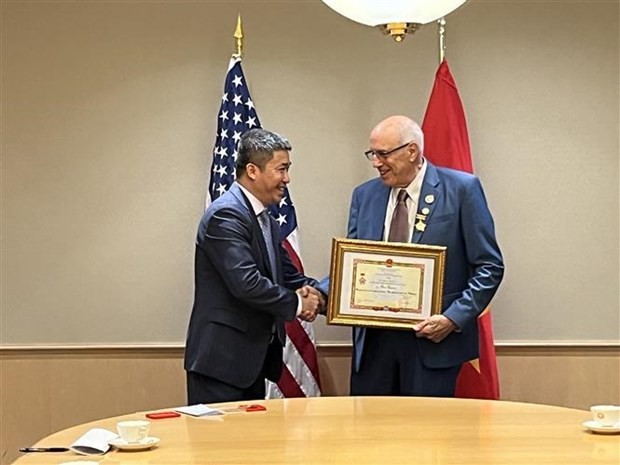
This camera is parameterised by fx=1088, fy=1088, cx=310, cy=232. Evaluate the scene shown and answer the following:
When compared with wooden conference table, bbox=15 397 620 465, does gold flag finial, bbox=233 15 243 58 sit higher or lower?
higher

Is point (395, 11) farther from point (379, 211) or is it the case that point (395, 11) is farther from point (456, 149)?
point (456, 149)

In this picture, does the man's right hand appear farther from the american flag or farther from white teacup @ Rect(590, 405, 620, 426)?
white teacup @ Rect(590, 405, 620, 426)

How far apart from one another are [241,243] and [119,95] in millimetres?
1329

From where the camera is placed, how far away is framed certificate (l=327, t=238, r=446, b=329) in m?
4.15

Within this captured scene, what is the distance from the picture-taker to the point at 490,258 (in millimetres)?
4184

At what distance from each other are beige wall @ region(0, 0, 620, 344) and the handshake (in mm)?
659

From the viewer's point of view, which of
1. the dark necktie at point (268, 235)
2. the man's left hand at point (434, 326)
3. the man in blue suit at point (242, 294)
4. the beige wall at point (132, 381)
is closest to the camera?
the man in blue suit at point (242, 294)

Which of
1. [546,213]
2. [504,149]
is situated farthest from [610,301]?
[504,149]

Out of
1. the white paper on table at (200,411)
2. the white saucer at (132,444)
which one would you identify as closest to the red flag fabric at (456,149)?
the white paper on table at (200,411)

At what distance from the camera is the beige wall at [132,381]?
4.99 metres

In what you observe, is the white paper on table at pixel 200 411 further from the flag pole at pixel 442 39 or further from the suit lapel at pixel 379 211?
the flag pole at pixel 442 39

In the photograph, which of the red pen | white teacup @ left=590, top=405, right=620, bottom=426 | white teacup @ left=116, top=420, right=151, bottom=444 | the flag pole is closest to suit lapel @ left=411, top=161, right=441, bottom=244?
the flag pole

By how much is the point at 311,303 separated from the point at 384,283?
0.30m

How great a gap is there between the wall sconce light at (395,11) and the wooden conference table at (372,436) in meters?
1.16
